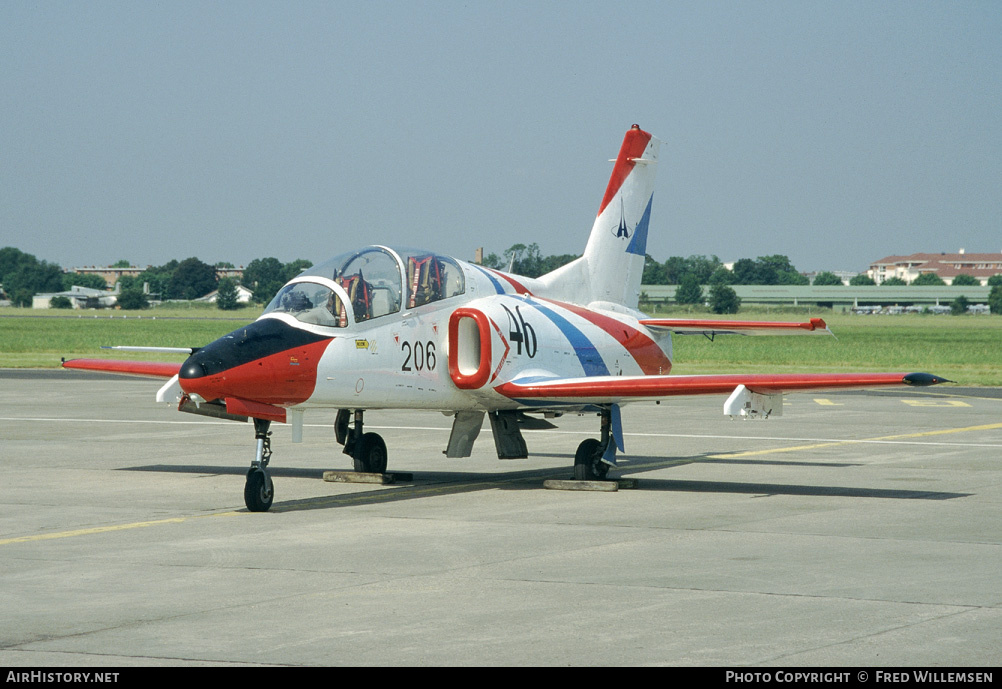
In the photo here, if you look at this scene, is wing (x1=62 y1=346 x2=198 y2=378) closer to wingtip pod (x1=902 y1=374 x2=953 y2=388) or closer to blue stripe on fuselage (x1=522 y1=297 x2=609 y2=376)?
blue stripe on fuselage (x1=522 y1=297 x2=609 y2=376)

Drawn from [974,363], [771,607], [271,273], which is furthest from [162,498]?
[271,273]

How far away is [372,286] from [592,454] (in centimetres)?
352

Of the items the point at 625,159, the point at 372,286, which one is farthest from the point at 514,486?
the point at 625,159

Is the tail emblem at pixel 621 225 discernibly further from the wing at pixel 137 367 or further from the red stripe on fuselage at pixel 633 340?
the wing at pixel 137 367

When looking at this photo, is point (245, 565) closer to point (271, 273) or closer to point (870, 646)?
point (870, 646)

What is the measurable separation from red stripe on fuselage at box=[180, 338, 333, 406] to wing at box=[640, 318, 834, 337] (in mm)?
5628

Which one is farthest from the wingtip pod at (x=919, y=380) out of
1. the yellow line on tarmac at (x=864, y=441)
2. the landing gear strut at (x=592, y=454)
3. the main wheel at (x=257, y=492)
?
the main wheel at (x=257, y=492)

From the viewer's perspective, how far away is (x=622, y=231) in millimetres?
19344

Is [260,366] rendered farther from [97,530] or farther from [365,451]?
[365,451]

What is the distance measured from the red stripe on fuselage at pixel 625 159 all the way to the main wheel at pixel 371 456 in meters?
5.65

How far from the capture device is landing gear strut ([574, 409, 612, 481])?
15508 mm

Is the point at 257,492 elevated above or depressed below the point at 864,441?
above

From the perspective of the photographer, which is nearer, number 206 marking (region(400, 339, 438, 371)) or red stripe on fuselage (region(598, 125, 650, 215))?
number 206 marking (region(400, 339, 438, 371))

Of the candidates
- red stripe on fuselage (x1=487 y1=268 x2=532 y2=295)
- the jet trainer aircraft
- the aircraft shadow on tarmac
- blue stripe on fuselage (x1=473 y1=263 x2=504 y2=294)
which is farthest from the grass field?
blue stripe on fuselage (x1=473 y1=263 x2=504 y2=294)
